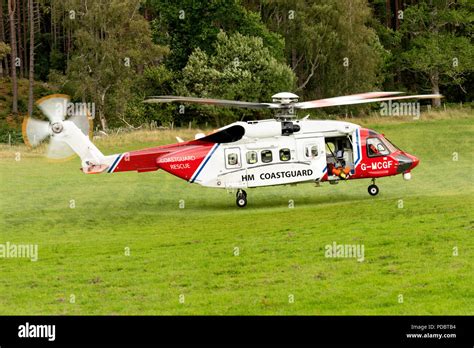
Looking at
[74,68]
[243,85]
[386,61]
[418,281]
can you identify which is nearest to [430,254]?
[418,281]

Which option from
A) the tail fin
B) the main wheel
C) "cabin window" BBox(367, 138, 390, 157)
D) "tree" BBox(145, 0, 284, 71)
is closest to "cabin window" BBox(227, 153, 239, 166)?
the tail fin

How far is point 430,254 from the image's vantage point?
1030 inches

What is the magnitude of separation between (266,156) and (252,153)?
537mm

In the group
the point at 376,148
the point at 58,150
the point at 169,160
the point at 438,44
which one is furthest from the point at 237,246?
the point at 438,44

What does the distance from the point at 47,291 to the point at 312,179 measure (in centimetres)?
1600

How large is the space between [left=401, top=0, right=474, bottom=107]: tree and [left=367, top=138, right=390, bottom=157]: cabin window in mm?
58374

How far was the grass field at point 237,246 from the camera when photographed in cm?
2220

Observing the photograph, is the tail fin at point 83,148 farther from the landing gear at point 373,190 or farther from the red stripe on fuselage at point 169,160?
the landing gear at point 373,190

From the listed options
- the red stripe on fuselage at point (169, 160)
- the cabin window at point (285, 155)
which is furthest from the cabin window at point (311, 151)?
the red stripe on fuselage at point (169, 160)

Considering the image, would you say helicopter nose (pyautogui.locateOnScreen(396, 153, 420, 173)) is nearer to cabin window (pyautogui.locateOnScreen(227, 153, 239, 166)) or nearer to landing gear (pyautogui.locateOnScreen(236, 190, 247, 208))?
landing gear (pyautogui.locateOnScreen(236, 190, 247, 208))

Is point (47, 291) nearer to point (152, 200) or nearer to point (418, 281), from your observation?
point (418, 281)

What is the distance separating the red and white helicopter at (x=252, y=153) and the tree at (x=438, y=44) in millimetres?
59090

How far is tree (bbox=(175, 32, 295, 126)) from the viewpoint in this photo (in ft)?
267
